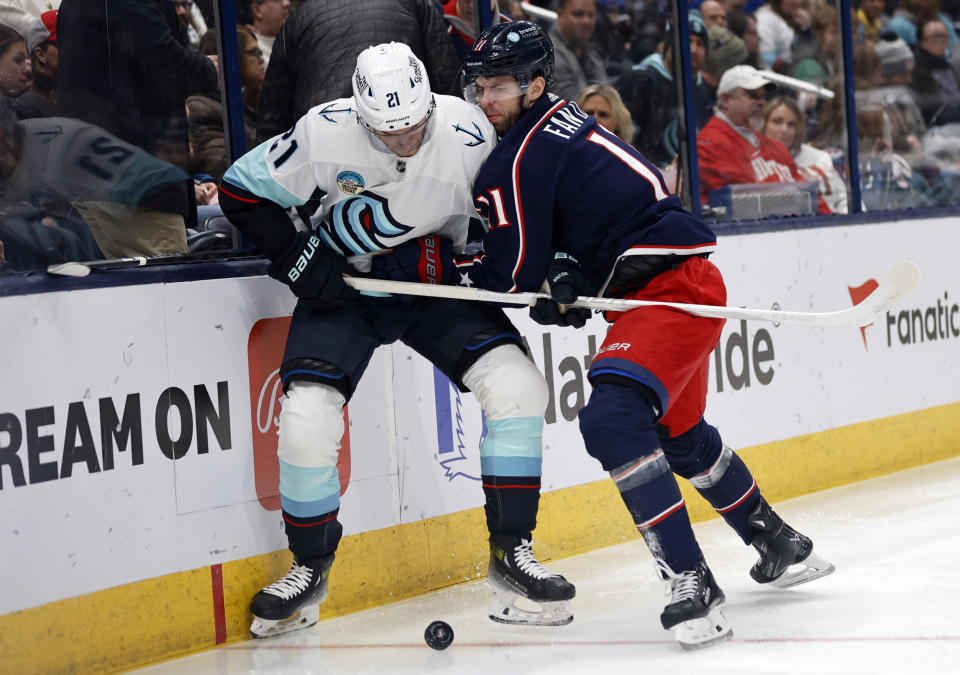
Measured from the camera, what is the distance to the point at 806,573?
3.23m

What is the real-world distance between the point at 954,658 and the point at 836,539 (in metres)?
1.32

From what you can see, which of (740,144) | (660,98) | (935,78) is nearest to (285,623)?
(660,98)

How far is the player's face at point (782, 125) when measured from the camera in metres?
4.94

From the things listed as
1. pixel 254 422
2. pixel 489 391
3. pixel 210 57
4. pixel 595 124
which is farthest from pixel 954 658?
pixel 210 57

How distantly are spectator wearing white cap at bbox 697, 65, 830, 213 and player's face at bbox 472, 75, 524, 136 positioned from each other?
1775 millimetres

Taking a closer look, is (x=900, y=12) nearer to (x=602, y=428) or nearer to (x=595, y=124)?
(x=595, y=124)

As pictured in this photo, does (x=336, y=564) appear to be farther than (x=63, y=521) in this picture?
Yes

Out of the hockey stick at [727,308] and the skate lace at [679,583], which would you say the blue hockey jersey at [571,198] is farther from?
the skate lace at [679,583]

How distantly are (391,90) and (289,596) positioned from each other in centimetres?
121

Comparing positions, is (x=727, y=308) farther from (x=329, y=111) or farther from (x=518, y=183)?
(x=329, y=111)

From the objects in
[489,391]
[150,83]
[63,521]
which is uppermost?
[150,83]

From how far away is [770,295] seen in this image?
4594 mm

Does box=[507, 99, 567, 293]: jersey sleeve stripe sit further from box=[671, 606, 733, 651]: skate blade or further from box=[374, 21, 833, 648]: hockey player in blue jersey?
box=[671, 606, 733, 651]: skate blade

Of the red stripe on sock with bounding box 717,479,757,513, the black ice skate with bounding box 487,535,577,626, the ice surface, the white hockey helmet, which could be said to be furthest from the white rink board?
the red stripe on sock with bounding box 717,479,757,513
